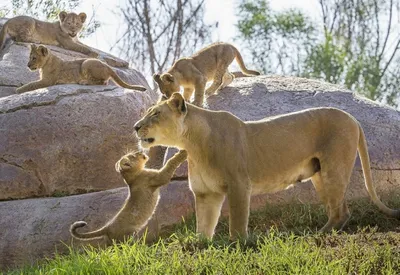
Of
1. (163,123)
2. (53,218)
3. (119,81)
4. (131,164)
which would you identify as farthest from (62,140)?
(163,123)

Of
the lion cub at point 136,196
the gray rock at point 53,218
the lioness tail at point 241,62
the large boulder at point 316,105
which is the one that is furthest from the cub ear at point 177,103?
the lioness tail at point 241,62

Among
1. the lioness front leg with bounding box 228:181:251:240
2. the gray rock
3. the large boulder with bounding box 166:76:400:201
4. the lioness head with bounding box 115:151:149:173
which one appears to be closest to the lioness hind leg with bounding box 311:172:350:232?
the lioness front leg with bounding box 228:181:251:240

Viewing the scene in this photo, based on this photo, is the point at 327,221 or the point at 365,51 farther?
the point at 365,51

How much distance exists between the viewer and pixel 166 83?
412 inches

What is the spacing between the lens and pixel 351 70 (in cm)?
2484

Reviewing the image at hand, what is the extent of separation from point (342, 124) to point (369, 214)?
116cm

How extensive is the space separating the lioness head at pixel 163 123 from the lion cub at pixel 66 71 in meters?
3.85

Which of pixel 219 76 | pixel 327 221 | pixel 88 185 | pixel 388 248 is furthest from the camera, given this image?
pixel 219 76

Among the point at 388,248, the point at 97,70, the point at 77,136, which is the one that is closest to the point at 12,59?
the point at 97,70

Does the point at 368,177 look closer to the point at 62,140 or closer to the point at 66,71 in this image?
the point at 62,140

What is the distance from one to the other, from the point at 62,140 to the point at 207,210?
9.70 feet

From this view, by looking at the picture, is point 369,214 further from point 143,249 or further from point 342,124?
point 143,249

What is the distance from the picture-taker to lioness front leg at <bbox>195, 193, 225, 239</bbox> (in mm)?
7707

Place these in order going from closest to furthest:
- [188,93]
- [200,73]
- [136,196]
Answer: [136,196], [200,73], [188,93]
